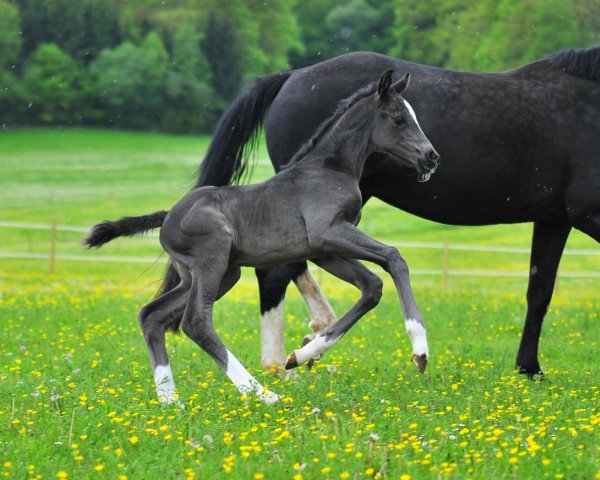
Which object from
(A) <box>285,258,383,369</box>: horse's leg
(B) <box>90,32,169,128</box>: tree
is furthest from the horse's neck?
(B) <box>90,32,169,128</box>: tree

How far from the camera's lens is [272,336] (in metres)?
7.61

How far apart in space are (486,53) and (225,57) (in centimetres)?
1287

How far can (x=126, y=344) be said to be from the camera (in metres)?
9.35

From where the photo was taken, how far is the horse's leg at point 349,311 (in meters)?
5.89

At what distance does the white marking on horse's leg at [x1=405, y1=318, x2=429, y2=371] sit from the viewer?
5668mm

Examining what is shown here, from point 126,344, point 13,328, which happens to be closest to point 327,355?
point 126,344

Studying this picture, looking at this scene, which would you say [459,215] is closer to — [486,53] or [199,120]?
[486,53]

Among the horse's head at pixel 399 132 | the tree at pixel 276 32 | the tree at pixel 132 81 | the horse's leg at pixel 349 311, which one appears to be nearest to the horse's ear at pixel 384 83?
the horse's head at pixel 399 132

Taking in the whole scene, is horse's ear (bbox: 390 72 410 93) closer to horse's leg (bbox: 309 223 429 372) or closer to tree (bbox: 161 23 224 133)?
horse's leg (bbox: 309 223 429 372)

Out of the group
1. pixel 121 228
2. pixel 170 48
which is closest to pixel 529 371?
pixel 121 228

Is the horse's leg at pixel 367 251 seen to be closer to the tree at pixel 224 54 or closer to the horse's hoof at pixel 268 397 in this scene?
the horse's hoof at pixel 268 397

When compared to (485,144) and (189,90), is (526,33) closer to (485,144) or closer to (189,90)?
(189,90)

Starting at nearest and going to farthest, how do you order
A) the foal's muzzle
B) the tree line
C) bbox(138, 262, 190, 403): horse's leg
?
the foal's muzzle → bbox(138, 262, 190, 403): horse's leg → the tree line

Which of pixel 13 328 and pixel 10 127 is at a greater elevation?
pixel 13 328
